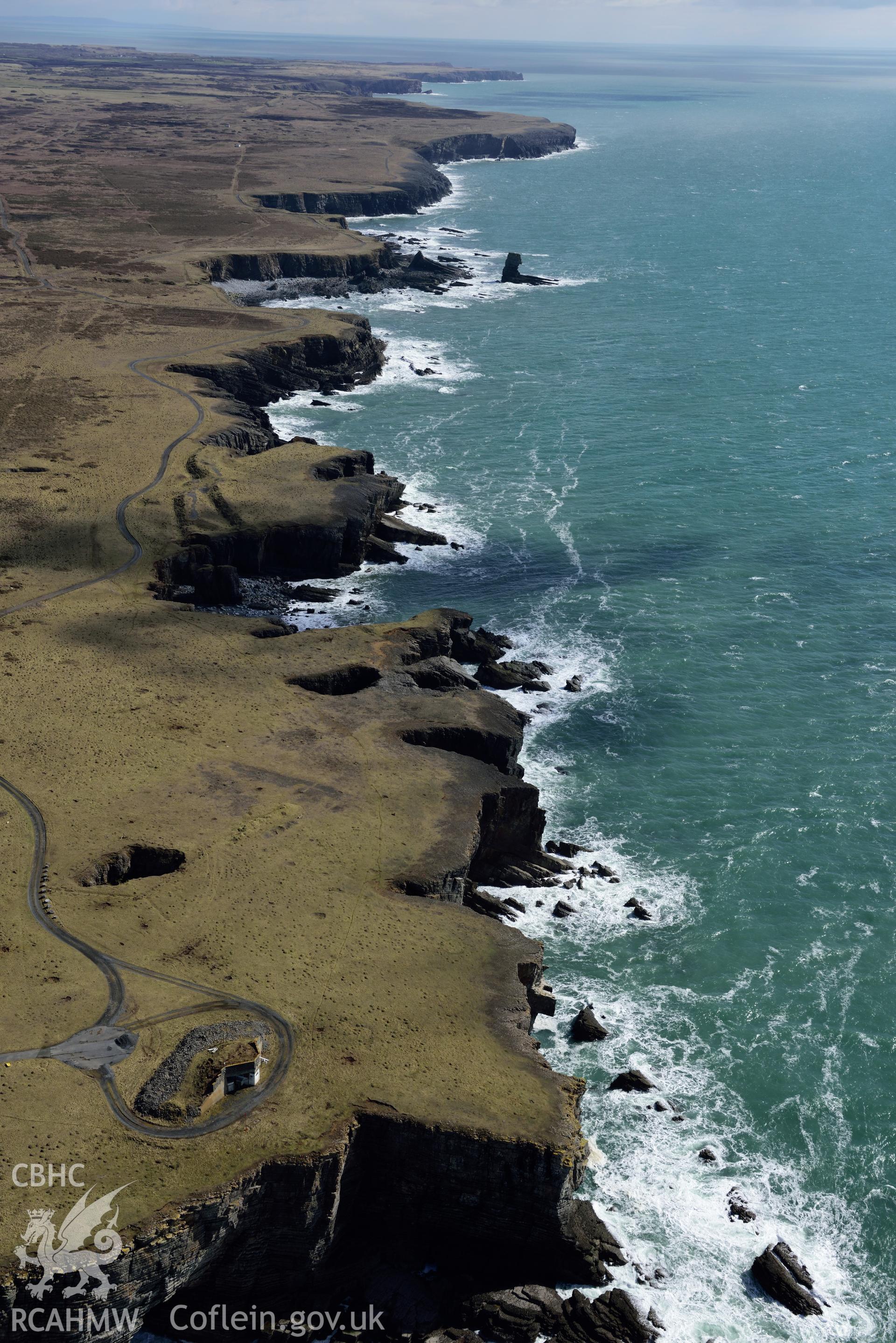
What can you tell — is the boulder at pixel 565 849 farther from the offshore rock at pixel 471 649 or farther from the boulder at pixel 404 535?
the boulder at pixel 404 535

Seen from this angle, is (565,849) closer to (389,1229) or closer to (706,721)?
(706,721)

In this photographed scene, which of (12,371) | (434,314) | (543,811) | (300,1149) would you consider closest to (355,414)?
(12,371)

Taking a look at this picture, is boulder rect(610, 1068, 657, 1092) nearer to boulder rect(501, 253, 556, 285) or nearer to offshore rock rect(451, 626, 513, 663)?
offshore rock rect(451, 626, 513, 663)

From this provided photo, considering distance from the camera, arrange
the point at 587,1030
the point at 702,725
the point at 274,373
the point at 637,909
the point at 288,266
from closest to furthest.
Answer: the point at 587,1030 < the point at 637,909 < the point at 702,725 < the point at 274,373 < the point at 288,266

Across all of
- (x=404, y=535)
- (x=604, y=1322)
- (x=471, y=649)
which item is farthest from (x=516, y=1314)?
(x=404, y=535)

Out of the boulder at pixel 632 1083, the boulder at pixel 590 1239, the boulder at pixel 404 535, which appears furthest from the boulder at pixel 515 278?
the boulder at pixel 590 1239

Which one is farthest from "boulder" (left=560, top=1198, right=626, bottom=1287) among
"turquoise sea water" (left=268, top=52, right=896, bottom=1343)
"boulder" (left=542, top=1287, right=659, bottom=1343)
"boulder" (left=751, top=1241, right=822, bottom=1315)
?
"boulder" (left=751, top=1241, right=822, bottom=1315)
